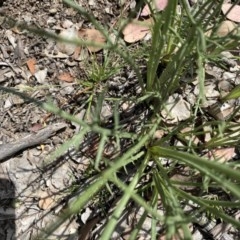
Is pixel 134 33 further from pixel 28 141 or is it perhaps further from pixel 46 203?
pixel 46 203

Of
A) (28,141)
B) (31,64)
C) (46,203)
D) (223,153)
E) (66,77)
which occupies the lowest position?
(223,153)

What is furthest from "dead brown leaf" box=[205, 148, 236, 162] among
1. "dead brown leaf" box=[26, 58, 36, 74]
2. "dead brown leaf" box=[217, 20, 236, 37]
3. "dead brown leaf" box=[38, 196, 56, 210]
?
"dead brown leaf" box=[26, 58, 36, 74]

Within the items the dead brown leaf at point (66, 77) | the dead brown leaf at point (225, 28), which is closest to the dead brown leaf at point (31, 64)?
the dead brown leaf at point (66, 77)

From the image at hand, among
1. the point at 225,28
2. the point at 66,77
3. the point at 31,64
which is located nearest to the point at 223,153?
the point at 225,28

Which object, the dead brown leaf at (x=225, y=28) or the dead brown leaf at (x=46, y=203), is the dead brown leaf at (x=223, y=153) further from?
the dead brown leaf at (x=46, y=203)

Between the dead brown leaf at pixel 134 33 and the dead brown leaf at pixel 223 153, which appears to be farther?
the dead brown leaf at pixel 134 33

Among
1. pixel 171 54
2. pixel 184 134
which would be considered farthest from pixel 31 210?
pixel 171 54

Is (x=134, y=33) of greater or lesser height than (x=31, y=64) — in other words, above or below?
below
